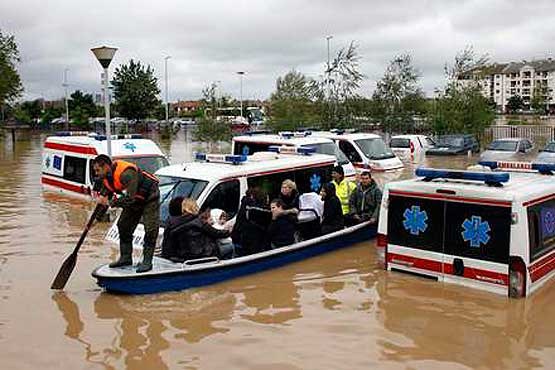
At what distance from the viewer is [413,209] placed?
8961 millimetres

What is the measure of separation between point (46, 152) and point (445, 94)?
78.7 ft

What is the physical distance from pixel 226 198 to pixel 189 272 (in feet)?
7.70

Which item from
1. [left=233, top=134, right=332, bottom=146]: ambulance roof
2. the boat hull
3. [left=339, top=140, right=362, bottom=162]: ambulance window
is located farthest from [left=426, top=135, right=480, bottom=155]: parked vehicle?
the boat hull

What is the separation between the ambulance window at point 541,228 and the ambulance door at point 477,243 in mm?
362

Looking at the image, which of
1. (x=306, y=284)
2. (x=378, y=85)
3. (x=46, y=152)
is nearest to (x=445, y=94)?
(x=378, y=85)

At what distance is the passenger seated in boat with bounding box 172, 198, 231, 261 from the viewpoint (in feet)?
30.2

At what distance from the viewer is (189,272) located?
9023 mm

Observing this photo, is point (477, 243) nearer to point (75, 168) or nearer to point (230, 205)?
point (230, 205)

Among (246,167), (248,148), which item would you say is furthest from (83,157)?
(246,167)

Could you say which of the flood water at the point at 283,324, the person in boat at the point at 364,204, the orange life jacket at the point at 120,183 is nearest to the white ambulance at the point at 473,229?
the flood water at the point at 283,324

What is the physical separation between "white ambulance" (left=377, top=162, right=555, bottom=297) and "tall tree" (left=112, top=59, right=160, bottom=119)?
59631mm

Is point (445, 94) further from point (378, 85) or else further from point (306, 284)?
point (306, 284)

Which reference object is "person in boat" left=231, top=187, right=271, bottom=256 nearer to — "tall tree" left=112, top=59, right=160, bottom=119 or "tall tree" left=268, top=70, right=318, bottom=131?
"tall tree" left=268, top=70, right=318, bottom=131

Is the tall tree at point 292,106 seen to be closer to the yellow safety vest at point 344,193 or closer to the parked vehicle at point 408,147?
the parked vehicle at point 408,147
